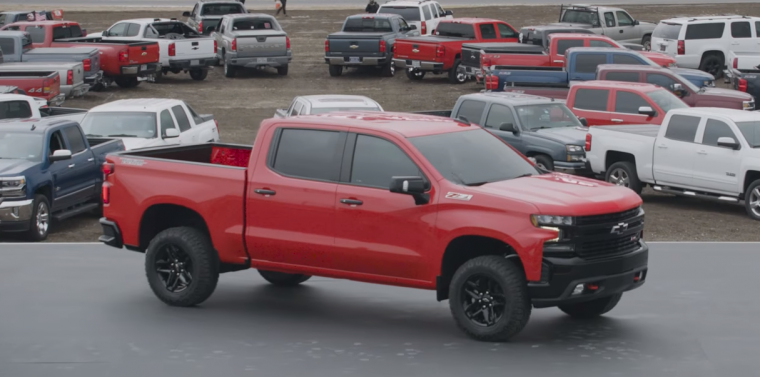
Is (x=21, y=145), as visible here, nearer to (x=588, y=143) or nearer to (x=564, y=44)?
(x=588, y=143)

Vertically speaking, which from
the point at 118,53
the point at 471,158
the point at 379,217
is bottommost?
the point at 118,53

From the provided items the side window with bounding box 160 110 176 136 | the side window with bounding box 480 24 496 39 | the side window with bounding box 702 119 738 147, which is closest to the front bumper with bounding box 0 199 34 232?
the side window with bounding box 160 110 176 136

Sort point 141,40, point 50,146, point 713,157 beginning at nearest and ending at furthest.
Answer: point 50,146 → point 713,157 → point 141,40

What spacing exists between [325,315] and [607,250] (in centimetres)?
251

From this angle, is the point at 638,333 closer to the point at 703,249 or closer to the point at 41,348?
the point at 703,249

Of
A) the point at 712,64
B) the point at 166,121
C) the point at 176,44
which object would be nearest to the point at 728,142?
the point at 166,121

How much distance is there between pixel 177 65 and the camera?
3369 cm

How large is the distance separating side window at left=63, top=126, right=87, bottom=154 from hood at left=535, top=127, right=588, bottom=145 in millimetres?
8023

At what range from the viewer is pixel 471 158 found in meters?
9.59

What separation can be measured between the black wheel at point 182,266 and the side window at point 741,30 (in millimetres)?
27260

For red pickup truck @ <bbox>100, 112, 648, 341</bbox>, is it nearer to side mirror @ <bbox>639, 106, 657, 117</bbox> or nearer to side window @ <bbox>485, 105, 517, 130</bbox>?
side window @ <bbox>485, 105, 517, 130</bbox>

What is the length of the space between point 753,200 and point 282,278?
935 centimetres

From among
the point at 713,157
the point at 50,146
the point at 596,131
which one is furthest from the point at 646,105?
the point at 50,146

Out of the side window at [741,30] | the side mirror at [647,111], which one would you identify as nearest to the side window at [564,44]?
the side window at [741,30]
